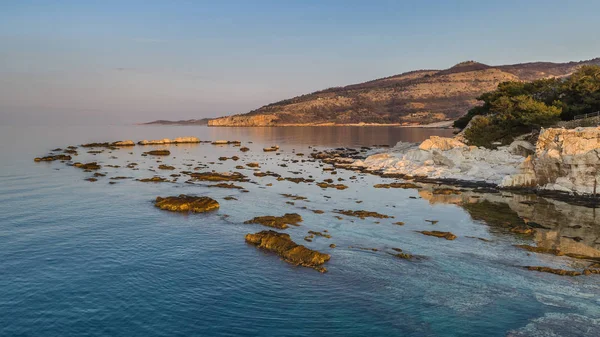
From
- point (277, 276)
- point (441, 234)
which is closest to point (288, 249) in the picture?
point (277, 276)

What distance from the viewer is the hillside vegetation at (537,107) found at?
Answer: 52.3 meters

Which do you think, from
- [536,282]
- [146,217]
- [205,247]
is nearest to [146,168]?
[146,217]

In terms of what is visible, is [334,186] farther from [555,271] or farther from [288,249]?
[555,271]

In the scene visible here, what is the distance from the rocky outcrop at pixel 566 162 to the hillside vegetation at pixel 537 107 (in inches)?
598

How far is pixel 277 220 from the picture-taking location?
1119 inches

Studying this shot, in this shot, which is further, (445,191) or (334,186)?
(334,186)

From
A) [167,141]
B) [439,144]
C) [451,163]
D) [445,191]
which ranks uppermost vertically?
[439,144]

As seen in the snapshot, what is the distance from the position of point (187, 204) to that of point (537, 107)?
4510cm

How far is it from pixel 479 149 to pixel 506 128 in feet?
25.6

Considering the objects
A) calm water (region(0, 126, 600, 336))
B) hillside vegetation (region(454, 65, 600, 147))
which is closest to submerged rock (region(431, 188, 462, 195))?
calm water (region(0, 126, 600, 336))

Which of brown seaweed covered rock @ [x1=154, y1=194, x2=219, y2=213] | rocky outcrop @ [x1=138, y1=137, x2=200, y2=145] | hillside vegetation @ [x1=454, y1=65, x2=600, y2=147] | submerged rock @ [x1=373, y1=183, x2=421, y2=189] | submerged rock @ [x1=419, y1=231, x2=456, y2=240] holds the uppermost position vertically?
hillside vegetation @ [x1=454, y1=65, x2=600, y2=147]

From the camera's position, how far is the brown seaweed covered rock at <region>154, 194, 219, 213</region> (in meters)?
31.7

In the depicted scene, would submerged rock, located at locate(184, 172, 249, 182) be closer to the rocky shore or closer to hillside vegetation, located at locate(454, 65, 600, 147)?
the rocky shore

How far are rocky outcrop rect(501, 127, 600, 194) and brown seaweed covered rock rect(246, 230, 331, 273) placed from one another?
86.3ft
